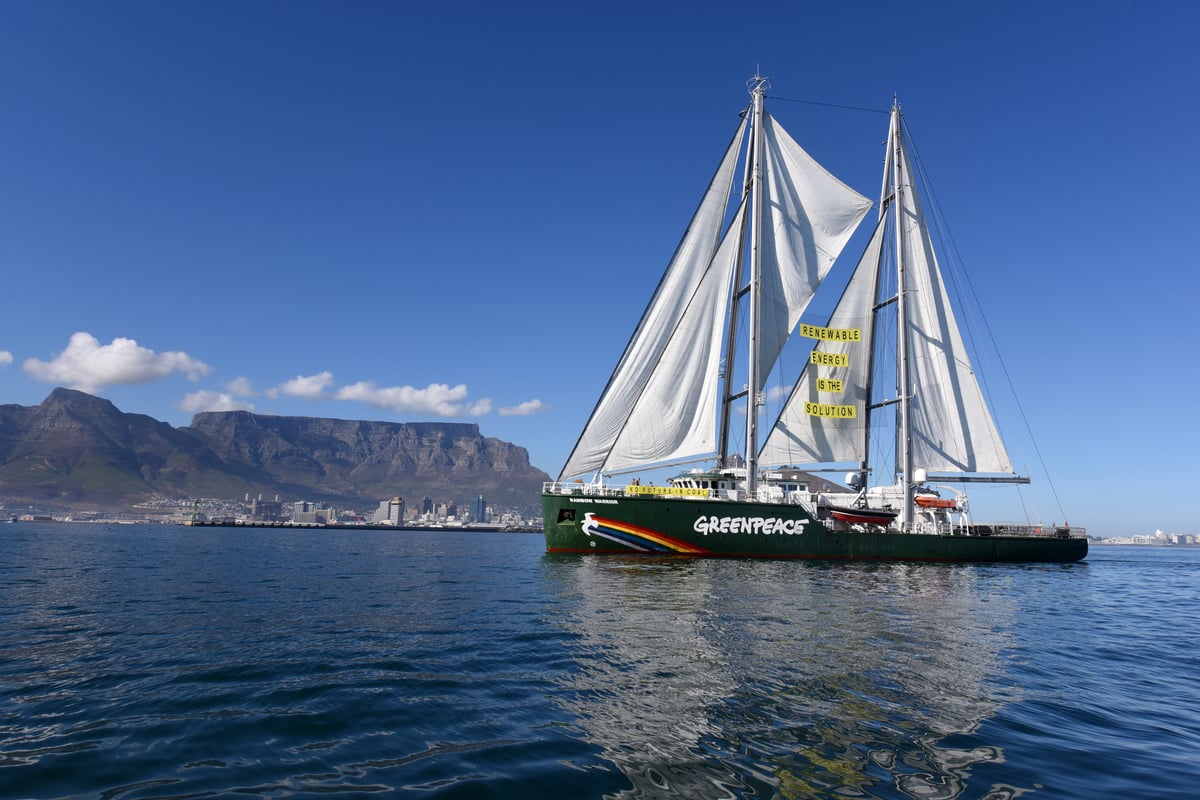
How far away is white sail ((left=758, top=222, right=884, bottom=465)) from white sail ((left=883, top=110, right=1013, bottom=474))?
3.20 meters

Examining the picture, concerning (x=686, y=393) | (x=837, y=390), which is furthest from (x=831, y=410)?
(x=686, y=393)

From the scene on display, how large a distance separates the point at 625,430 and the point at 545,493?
5.93 meters

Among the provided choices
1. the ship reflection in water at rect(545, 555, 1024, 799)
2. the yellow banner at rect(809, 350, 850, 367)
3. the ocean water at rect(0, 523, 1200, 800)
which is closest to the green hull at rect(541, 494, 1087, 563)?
the yellow banner at rect(809, 350, 850, 367)

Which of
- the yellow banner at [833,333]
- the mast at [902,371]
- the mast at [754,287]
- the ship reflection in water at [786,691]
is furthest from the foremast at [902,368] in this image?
the ship reflection in water at [786,691]

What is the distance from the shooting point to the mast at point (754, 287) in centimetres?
3812

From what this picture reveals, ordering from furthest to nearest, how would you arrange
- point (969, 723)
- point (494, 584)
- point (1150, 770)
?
point (494, 584), point (969, 723), point (1150, 770)

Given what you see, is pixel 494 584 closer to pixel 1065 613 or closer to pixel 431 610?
pixel 431 610

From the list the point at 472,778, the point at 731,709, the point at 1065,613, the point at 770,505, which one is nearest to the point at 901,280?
the point at 770,505

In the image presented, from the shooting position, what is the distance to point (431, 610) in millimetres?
17531

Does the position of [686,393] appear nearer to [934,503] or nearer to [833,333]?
[833,333]

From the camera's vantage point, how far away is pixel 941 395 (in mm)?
45562

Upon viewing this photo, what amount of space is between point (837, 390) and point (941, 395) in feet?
23.9

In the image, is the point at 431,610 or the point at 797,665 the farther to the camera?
the point at 431,610

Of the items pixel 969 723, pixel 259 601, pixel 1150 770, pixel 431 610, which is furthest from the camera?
pixel 259 601
